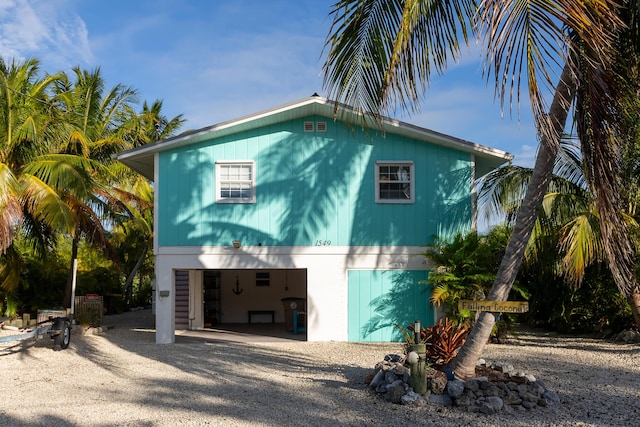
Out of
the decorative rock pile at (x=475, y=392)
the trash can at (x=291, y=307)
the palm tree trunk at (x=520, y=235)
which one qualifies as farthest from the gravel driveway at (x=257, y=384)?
the trash can at (x=291, y=307)

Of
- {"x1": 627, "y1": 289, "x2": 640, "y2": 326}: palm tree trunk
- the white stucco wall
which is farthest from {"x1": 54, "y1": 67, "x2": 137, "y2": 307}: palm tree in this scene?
{"x1": 627, "y1": 289, "x2": 640, "y2": 326}: palm tree trunk

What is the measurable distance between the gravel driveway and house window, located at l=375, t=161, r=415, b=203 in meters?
3.69

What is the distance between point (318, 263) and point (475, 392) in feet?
25.1

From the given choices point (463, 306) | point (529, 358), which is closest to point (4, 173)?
point (463, 306)

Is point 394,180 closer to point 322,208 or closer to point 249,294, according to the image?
point 322,208

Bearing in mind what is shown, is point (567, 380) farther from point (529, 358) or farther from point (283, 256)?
point (283, 256)

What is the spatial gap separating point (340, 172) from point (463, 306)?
7.54 meters

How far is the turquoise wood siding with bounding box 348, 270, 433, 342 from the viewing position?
15.2 metres

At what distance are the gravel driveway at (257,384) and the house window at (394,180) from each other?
3695 millimetres

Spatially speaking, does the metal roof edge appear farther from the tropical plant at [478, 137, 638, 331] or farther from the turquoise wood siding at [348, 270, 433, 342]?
the turquoise wood siding at [348, 270, 433, 342]

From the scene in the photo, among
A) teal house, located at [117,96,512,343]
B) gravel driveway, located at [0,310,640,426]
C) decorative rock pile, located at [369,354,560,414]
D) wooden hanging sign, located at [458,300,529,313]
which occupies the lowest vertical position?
gravel driveway, located at [0,310,640,426]

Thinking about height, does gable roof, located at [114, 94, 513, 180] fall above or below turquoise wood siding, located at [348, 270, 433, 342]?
above

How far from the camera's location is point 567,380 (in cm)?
980

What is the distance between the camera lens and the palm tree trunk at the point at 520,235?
783 cm
